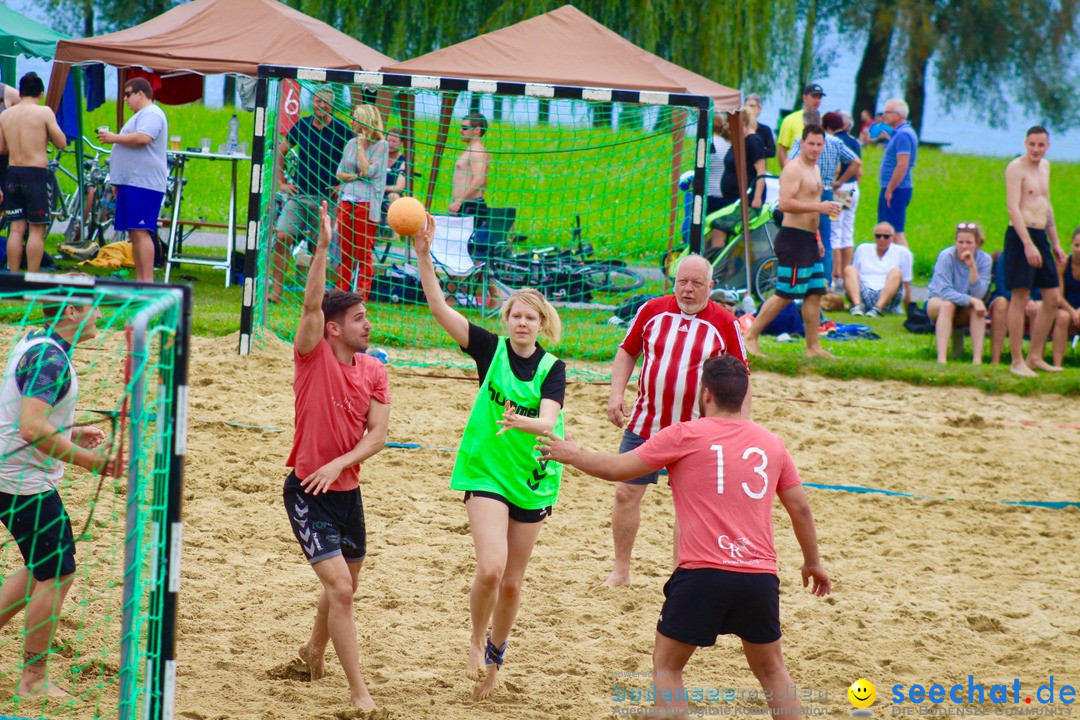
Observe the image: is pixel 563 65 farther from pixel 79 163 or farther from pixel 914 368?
pixel 79 163

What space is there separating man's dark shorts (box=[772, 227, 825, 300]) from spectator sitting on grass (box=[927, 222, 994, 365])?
1584mm

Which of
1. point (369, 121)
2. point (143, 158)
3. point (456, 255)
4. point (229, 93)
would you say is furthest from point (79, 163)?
point (229, 93)

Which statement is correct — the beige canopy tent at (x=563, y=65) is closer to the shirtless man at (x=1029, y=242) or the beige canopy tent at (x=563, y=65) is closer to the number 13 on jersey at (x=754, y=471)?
the shirtless man at (x=1029, y=242)

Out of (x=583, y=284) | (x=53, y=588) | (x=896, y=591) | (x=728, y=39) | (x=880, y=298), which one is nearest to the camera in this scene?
(x=53, y=588)

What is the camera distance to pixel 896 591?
5953 mm

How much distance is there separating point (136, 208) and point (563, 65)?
4896mm

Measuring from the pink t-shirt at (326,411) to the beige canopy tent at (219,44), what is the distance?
27.9 ft

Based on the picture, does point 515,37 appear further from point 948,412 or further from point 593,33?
point 948,412

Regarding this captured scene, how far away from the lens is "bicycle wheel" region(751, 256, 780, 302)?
12828 mm

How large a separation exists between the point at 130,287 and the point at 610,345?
780 centimetres

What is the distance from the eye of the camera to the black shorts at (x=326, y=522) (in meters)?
4.27

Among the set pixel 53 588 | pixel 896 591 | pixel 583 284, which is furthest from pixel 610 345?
pixel 53 588

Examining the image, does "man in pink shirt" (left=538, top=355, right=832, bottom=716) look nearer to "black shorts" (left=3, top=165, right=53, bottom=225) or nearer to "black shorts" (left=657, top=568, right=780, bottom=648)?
"black shorts" (left=657, top=568, right=780, bottom=648)

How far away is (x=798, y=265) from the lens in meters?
10.3
